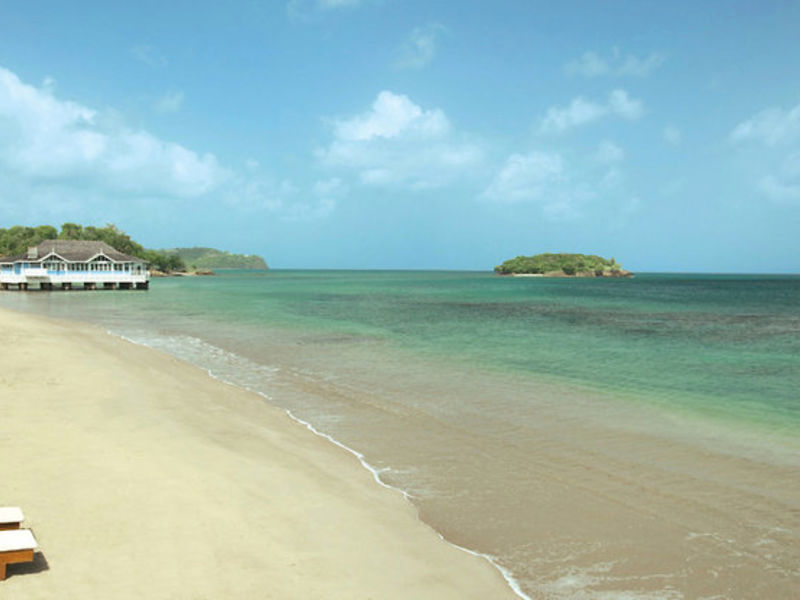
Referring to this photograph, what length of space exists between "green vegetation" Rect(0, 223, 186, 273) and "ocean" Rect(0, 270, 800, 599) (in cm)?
10655

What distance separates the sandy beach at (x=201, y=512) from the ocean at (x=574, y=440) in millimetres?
703

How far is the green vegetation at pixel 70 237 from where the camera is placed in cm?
12269

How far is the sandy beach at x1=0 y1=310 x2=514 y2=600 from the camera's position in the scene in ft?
17.1

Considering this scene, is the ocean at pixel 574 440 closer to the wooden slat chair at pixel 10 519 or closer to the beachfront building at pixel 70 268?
the wooden slat chair at pixel 10 519

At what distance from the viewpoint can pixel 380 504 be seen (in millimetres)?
7555

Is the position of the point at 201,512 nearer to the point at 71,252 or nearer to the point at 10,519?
the point at 10,519

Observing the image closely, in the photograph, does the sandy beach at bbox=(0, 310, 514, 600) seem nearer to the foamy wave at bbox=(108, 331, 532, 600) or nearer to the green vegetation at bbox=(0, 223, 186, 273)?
the foamy wave at bbox=(108, 331, 532, 600)

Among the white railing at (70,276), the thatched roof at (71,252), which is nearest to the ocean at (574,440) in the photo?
the white railing at (70,276)

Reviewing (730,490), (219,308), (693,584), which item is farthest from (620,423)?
(219,308)

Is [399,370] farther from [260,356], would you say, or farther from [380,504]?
[380,504]

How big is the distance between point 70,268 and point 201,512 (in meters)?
80.9

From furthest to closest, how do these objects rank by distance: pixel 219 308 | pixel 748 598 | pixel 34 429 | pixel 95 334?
1. pixel 219 308
2. pixel 95 334
3. pixel 34 429
4. pixel 748 598

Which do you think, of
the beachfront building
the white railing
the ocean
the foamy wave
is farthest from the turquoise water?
the beachfront building

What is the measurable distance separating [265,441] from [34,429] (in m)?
3.67
